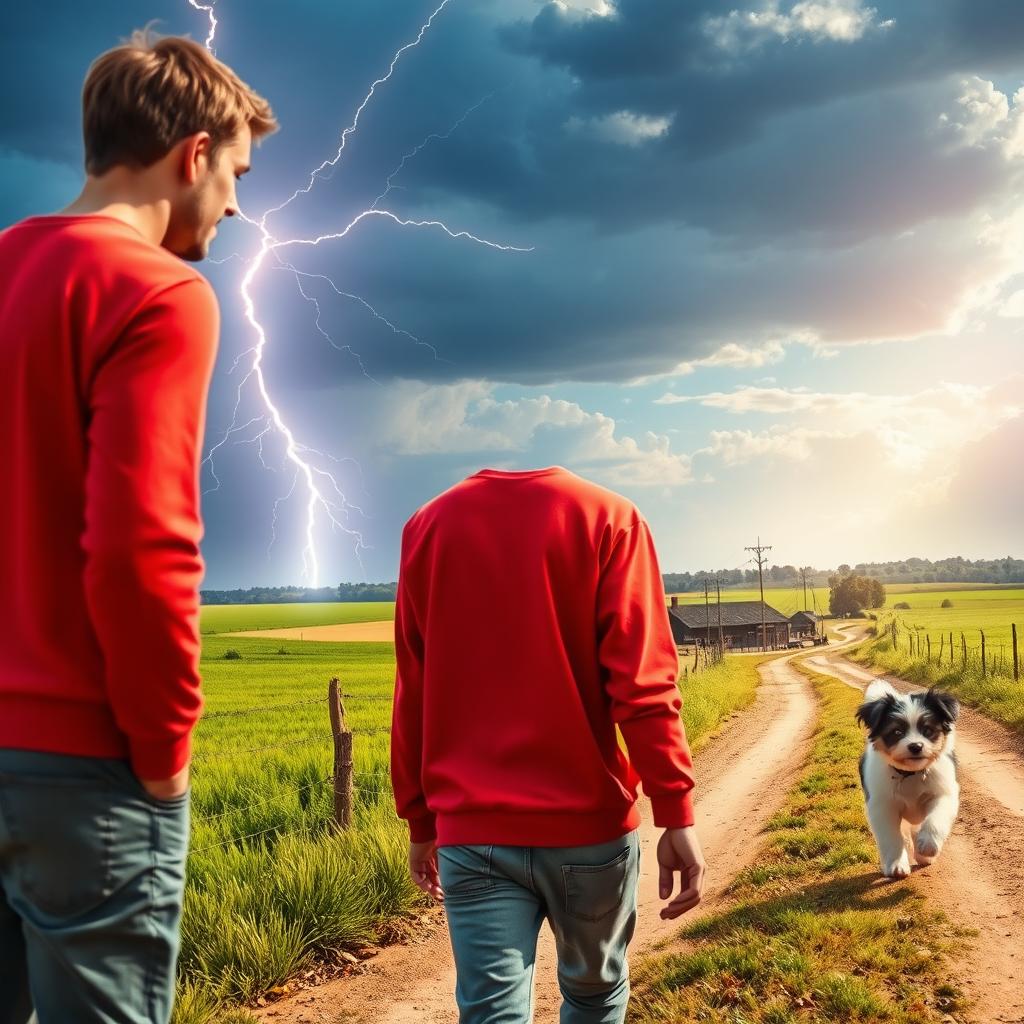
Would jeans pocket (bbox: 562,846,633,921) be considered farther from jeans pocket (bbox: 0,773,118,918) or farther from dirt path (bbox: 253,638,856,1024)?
dirt path (bbox: 253,638,856,1024)

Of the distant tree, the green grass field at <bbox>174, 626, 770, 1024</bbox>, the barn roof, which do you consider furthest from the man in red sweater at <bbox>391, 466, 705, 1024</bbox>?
the distant tree

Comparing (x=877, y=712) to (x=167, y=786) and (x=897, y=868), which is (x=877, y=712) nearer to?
(x=897, y=868)

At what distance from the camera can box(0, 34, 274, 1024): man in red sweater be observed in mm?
1746

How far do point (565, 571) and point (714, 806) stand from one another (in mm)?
9971

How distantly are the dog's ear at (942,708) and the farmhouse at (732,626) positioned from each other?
3250 inches

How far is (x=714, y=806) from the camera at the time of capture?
11961mm

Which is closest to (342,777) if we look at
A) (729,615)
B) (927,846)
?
(927,846)

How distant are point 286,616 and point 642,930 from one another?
99528mm

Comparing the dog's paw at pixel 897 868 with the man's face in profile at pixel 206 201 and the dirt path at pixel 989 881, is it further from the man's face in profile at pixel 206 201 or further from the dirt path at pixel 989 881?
the man's face in profile at pixel 206 201

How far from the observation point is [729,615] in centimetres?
9356

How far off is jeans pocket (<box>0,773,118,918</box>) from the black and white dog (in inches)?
257

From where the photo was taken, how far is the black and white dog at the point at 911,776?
7270mm

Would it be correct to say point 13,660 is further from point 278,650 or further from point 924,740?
point 278,650

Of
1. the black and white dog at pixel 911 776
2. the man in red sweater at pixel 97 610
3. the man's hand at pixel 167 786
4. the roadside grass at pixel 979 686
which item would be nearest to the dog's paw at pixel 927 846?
the black and white dog at pixel 911 776
